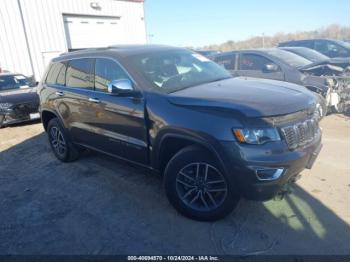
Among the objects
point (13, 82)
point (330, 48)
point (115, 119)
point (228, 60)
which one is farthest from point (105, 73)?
point (330, 48)

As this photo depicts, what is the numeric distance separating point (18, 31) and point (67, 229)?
13404mm

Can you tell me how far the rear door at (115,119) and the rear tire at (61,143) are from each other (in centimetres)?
90

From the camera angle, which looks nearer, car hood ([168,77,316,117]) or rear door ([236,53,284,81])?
car hood ([168,77,316,117])

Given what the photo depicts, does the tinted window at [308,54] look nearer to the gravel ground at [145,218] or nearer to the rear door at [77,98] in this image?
the gravel ground at [145,218]

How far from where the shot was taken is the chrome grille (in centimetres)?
289

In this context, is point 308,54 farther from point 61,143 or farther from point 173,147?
point 61,143

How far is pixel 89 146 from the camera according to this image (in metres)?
4.75

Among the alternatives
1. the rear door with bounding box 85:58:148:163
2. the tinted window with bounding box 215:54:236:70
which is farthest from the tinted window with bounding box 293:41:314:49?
the rear door with bounding box 85:58:148:163

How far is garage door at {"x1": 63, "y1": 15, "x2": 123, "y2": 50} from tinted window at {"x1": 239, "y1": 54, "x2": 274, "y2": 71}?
1104 cm

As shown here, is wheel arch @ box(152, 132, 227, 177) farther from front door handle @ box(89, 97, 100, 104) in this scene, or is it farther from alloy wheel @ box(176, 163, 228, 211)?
front door handle @ box(89, 97, 100, 104)

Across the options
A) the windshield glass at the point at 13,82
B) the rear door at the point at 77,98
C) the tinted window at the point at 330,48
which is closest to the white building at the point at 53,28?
the windshield glass at the point at 13,82

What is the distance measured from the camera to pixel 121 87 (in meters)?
3.49

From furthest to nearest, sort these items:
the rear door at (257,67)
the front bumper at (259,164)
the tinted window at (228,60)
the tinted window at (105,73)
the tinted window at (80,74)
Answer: the tinted window at (228,60), the rear door at (257,67), the tinted window at (80,74), the tinted window at (105,73), the front bumper at (259,164)

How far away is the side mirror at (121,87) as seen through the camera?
11.4ft
